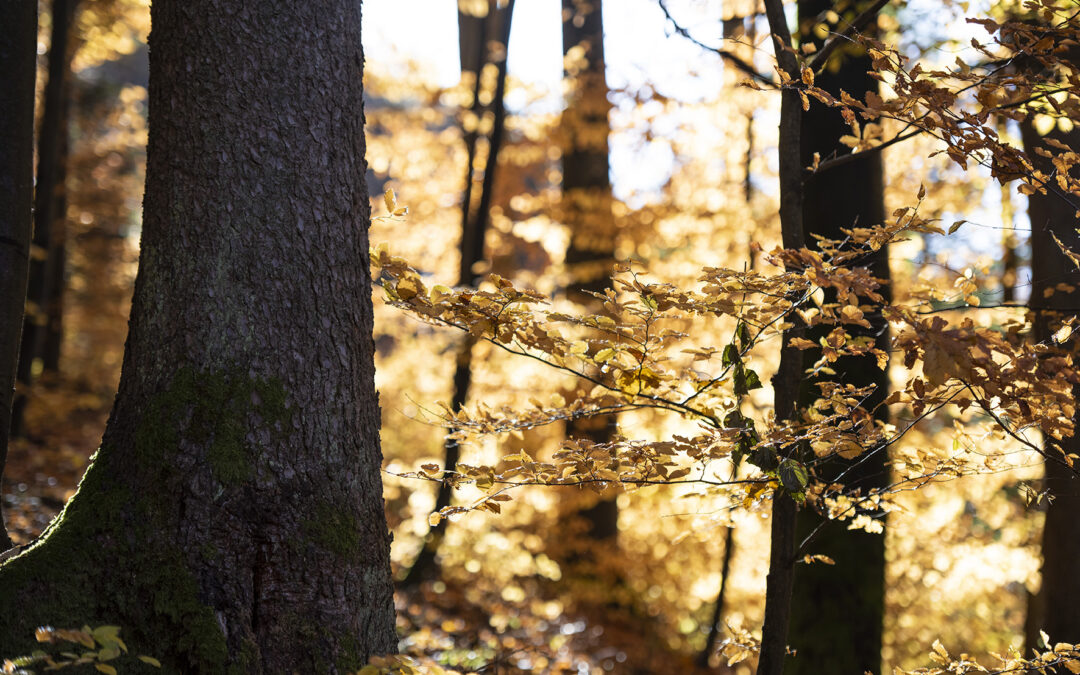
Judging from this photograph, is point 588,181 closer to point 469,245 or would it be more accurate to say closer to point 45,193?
point 469,245

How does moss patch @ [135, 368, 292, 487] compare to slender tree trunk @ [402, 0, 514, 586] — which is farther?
slender tree trunk @ [402, 0, 514, 586]

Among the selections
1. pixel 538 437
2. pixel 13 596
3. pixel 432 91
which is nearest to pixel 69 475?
pixel 538 437

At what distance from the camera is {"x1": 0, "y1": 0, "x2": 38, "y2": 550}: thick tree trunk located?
278 cm

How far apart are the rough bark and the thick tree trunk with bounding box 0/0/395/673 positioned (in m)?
5.00

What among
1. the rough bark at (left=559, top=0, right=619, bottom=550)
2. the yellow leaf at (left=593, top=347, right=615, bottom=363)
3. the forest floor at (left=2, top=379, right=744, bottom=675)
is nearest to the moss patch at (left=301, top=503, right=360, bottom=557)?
the yellow leaf at (left=593, top=347, right=615, bottom=363)

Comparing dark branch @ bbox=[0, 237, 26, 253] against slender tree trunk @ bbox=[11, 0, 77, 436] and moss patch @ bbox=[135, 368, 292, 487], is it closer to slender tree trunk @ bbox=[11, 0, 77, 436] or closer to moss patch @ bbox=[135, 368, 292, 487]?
moss patch @ bbox=[135, 368, 292, 487]

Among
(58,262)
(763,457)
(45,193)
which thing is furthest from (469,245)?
(58,262)

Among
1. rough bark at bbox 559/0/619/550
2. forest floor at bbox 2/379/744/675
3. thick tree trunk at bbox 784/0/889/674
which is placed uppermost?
rough bark at bbox 559/0/619/550

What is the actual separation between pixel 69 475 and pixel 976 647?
13.4 m

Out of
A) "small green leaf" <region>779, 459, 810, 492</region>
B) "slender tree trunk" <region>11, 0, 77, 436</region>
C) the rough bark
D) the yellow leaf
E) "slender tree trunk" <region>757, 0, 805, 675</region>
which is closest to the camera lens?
"small green leaf" <region>779, 459, 810, 492</region>

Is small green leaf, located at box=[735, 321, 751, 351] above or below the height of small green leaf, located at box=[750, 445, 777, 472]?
above

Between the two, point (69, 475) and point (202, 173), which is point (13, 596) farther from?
point (69, 475)

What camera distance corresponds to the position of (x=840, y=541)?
3.75m

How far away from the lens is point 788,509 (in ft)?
8.48
